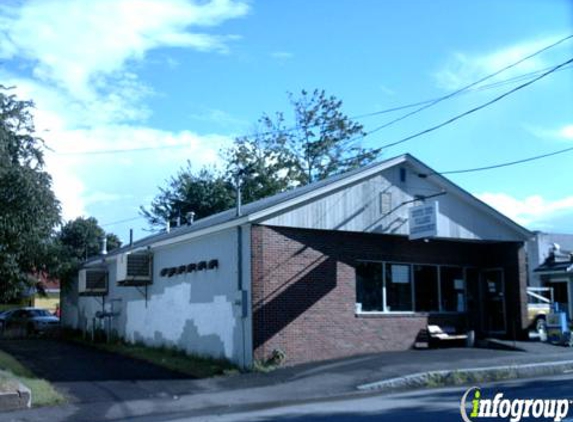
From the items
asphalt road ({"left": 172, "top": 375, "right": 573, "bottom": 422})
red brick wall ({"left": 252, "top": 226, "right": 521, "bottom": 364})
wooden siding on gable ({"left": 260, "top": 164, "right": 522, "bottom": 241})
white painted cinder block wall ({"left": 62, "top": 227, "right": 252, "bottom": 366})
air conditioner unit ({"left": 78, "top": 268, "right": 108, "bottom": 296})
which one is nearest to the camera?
asphalt road ({"left": 172, "top": 375, "right": 573, "bottom": 422})

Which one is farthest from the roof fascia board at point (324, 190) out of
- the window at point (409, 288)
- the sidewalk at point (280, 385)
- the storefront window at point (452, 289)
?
the storefront window at point (452, 289)

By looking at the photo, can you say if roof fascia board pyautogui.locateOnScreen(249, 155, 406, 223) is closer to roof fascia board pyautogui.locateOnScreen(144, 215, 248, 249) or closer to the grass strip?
roof fascia board pyautogui.locateOnScreen(144, 215, 248, 249)

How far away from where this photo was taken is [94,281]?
100ft

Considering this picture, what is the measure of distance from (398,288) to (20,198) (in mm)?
10997

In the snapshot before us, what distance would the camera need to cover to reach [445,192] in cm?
2173

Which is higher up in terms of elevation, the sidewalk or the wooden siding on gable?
the wooden siding on gable

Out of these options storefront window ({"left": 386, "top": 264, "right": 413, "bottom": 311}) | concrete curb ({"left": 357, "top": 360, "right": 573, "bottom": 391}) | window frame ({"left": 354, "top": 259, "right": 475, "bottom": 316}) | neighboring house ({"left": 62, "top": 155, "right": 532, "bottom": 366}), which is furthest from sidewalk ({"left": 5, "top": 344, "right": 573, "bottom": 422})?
storefront window ({"left": 386, "top": 264, "right": 413, "bottom": 311})

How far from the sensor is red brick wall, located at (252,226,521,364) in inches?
722

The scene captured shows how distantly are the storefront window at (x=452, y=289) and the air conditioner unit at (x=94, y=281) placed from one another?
14855 millimetres

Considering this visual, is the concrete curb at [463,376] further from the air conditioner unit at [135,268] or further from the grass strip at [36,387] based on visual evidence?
the air conditioner unit at [135,268]

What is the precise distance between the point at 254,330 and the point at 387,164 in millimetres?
6581

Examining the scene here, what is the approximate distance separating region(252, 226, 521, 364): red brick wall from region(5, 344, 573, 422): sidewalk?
706mm

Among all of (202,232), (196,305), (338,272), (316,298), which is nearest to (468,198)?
(338,272)

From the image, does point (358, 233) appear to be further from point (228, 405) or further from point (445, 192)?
point (228, 405)
